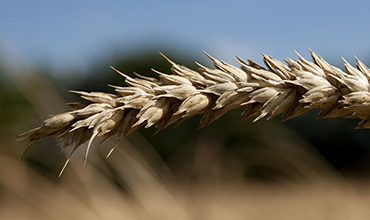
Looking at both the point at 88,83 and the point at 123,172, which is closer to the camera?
the point at 123,172

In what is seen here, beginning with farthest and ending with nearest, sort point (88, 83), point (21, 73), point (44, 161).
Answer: point (88, 83) < point (44, 161) < point (21, 73)

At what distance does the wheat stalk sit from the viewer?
412mm

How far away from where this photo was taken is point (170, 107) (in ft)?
1.46

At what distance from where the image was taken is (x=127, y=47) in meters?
6.93

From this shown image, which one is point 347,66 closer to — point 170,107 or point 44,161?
point 170,107

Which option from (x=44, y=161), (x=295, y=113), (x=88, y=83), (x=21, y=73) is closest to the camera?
(x=295, y=113)

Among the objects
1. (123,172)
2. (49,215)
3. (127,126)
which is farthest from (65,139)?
(49,215)

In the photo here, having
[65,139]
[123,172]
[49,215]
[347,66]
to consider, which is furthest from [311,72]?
[49,215]

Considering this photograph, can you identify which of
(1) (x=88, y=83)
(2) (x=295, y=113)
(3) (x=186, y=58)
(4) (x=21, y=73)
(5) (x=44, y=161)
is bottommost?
(3) (x=186, y=58)

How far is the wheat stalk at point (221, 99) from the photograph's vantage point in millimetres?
412

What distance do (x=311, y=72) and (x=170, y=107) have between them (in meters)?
0.14

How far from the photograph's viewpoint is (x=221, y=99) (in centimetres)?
43

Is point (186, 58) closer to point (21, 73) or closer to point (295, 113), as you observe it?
point (21, 73)

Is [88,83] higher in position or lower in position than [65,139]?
lower
